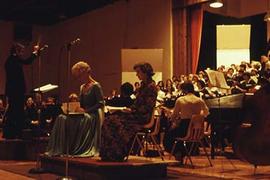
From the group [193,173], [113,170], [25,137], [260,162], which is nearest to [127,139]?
[113,170]

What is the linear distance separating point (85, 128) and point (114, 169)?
3.10 ft

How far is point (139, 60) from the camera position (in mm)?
12531

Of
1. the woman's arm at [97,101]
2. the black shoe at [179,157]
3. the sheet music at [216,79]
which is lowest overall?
the black shoe at [179,157]

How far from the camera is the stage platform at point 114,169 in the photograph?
5.03 m

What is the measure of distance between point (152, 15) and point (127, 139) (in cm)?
938

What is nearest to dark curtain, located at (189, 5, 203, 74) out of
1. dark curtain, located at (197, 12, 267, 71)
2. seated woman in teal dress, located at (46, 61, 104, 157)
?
dark curtain, located at (197, 12, 267, 71)

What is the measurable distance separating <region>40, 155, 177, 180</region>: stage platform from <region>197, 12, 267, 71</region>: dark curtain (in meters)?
8.44

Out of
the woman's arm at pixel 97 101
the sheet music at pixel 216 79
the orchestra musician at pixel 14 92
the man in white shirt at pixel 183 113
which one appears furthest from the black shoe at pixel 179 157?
the orchestra musician at pixel 14 92

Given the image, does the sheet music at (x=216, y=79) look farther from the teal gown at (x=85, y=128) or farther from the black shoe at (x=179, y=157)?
the teal gown at (x=85, y=128)

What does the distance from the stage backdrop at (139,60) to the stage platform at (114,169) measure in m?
6.87

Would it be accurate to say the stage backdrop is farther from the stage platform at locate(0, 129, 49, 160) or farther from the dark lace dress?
the dark lace dress

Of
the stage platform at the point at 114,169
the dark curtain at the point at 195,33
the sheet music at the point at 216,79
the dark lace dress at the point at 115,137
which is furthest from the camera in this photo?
the dark curtain at the point at 195,33

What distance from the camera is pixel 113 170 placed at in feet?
16.6

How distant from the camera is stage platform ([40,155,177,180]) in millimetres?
5027
